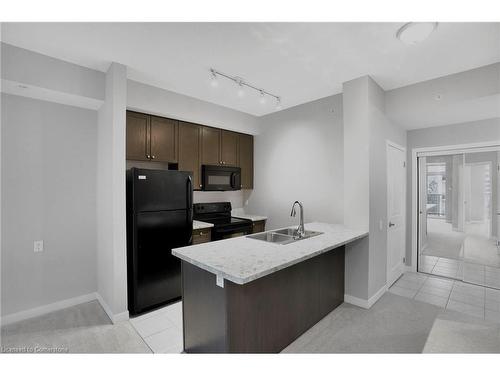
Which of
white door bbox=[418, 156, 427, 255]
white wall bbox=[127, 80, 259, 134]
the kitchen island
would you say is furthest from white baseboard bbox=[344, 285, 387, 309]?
white wall bbox=[127, 80, 259, 134]

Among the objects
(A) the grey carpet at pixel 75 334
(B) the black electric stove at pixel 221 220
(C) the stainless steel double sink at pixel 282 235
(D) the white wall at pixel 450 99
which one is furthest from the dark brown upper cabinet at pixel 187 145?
(D) the white wall at pixel 450 99

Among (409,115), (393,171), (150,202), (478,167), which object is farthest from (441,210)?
(150,202)

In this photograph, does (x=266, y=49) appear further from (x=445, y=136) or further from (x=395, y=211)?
(x=445, y=136)

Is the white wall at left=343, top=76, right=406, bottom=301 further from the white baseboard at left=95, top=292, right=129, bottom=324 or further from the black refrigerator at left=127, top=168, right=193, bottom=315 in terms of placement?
the white baseboard at left=95, top=292, right=129, bottom=324

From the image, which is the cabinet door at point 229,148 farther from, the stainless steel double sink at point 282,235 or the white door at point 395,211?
the white door at point 395,211

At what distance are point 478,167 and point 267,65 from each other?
360cm

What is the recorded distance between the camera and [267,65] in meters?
2.46

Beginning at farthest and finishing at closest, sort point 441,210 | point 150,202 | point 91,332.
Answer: point 441,210, point 150,202, point 91,332

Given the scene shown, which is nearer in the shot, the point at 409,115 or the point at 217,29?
the point at 217,29

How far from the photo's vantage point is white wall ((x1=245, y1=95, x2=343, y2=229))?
338 centimetres

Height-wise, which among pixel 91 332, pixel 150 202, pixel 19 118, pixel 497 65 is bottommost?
pixel 91 332

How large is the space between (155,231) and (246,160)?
2.18 m

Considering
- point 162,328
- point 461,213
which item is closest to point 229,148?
point 162,328

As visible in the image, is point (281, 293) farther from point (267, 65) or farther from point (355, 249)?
point (267, 65)
